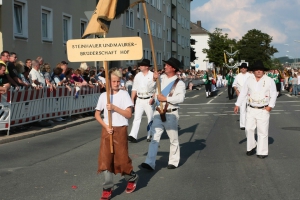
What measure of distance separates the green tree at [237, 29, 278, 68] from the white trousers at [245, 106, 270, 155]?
410 feet

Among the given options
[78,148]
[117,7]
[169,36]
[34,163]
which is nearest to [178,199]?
[117,7]

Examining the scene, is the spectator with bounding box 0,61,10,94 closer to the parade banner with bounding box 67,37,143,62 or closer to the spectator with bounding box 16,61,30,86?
the spectator with bounding box 16,61,30,86

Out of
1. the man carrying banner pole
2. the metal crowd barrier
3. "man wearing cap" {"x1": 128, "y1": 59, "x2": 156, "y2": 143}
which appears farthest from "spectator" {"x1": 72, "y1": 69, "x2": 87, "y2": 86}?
the man carrying banner pole

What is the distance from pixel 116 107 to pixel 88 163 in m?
3.02

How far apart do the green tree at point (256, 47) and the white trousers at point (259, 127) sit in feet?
410

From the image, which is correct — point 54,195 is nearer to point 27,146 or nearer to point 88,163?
point 88,163

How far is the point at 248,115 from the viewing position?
1030 centimetres

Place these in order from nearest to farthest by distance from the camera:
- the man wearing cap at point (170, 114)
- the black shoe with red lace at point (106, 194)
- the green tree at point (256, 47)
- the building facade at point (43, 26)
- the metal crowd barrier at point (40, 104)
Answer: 1. the black shoe with red lace at point (106, 194)
2. the man wearing cap at point (170, 114)
3. the metal crowd barrier at point (40, 104)
4. the building facade at point (43, 26)
5. the green tree at point (256, 47)

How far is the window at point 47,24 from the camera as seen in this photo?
25312 millimetres

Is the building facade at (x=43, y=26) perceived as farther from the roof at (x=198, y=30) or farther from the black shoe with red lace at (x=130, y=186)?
the roof at (x=198, y=30)

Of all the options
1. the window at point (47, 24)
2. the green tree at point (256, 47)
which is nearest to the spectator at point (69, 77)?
the window at point (47, 24)

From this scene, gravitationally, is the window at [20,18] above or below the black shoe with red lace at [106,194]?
above

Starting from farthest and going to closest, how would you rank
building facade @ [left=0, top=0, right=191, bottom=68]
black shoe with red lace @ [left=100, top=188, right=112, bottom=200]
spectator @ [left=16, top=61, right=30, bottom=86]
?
building facade @ [left=0, top=0, right=191, bottom=68] → spectator @ [left=16, top=61, right=30, bottom=86] → black shoe with red lace @ [left=100, top=188, right=112, bottom=200]

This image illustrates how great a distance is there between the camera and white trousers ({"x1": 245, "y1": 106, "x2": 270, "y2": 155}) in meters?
9.95
